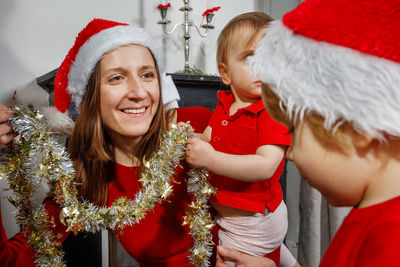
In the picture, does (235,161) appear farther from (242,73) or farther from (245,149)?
(242,73)

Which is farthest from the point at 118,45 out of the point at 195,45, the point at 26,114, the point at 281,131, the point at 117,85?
the point at 195,45

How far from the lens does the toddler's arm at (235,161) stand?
917 mm

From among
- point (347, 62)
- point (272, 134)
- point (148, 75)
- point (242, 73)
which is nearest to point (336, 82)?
point (347, 62)

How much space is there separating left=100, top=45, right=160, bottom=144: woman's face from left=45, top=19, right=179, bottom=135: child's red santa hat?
0.10 ft

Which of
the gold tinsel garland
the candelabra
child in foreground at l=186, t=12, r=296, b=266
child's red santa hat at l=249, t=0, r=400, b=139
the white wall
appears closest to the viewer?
child's red santa hat at l=249, t=0, r=400, b=139

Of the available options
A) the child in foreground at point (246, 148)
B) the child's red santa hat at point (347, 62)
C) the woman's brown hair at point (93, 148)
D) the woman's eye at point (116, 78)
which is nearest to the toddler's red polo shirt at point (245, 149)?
the child in foreground at point (246, 148)

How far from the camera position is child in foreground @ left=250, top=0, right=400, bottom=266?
18.2 inches

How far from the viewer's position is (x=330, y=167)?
20.7 inches

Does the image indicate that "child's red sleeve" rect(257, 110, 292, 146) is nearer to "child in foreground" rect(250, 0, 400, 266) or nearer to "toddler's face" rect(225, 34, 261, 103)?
"toddler's face" rect(225, 34, 261, 103)

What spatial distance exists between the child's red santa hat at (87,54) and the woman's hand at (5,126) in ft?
0.69

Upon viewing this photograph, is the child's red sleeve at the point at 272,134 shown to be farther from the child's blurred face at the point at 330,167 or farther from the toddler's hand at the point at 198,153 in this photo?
the child's blurred face at the point at 330,167

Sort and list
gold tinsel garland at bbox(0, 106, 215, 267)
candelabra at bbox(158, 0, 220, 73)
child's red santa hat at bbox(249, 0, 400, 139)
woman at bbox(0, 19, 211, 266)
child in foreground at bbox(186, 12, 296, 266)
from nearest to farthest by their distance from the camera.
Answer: child's red santa hat at bbox(249, 0, 400, 139)
gold tinsel garland at bbox(0, 106, 215, 267)
child in foreground at bbox(186, 12, 296, 266)
woman at bbox(0, 19, 211, 266)
candelabra at bbox(158, 0, 220, 73)

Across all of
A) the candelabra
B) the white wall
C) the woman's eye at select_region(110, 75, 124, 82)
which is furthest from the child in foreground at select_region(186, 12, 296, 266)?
the white wall

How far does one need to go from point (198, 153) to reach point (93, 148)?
531 millimetres
